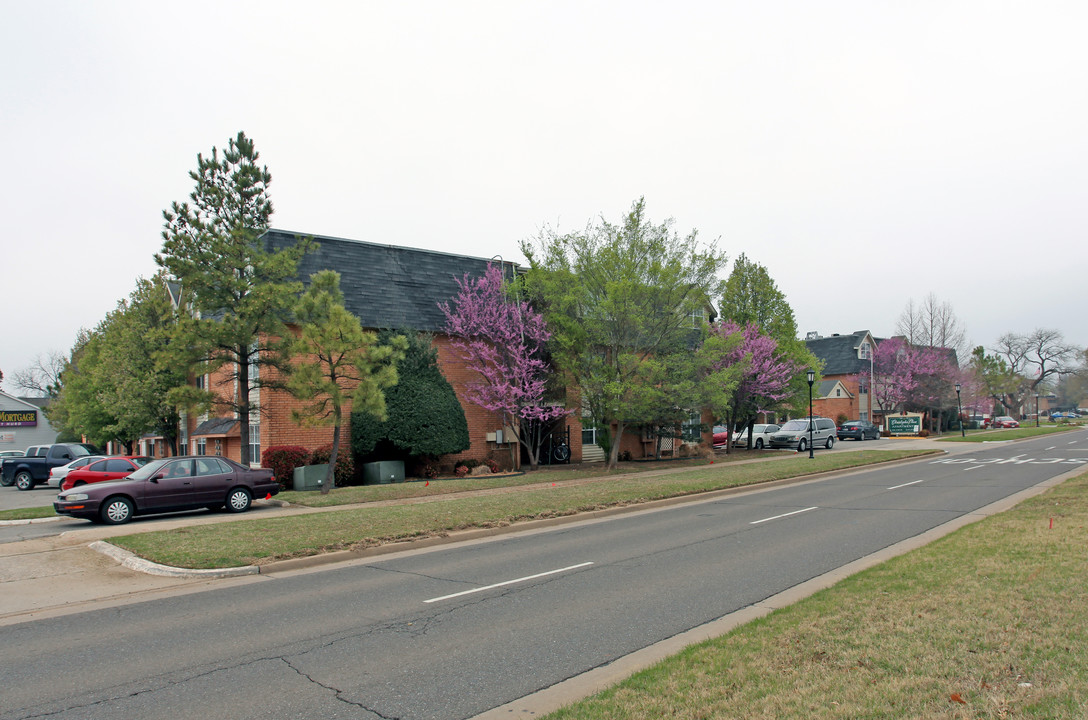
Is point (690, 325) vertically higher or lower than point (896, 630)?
higher

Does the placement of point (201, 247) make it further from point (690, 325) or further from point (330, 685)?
point (330, 685)

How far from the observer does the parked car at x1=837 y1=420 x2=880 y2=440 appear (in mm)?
47906

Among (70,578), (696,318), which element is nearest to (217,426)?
(70,578)

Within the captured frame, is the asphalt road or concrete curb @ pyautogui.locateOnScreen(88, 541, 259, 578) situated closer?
the asphalt road

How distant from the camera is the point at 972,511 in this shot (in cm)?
1348

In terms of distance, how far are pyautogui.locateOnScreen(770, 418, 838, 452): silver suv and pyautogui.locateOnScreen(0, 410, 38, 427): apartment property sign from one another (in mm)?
58604

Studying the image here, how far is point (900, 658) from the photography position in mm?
4996

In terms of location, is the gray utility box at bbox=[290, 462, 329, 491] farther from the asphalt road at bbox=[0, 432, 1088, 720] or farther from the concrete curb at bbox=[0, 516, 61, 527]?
the asphalt road at bbox=[0, 432, 1088, 720]

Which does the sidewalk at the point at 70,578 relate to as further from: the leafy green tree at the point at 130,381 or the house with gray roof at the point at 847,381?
the house with gray roof at the point at 847,381

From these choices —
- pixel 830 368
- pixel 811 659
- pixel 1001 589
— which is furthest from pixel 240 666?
pixel 830 368

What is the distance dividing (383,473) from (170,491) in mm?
7321

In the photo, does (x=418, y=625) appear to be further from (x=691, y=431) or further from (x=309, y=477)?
(x=691, y=431)

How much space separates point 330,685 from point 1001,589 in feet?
20.7

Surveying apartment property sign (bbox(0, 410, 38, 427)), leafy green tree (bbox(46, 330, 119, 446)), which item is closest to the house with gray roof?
leafy green tree (bbox(46, 330, 119, 446))
